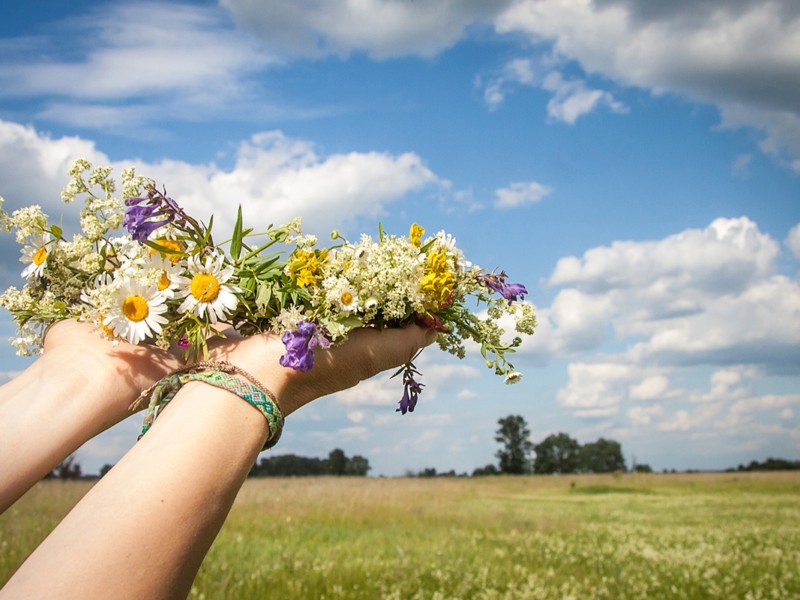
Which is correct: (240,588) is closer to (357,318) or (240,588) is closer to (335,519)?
(357,318)

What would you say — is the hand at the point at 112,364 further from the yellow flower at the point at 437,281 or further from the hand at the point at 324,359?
the yellow flower at the point at 437,281

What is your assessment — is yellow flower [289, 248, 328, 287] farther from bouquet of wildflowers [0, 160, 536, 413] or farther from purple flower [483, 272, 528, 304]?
purple flower [483, 272, 528, 304]

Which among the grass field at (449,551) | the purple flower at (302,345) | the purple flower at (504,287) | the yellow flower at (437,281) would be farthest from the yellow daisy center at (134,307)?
the grass field at (449,551)

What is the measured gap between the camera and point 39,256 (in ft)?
10.6

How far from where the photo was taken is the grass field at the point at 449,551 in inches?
283

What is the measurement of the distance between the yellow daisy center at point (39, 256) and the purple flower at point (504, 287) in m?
2.14

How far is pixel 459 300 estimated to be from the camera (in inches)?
124

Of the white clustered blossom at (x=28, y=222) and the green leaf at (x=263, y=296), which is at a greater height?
the white clustered blossom at (x=28, y=222)

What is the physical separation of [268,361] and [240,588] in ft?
17.2

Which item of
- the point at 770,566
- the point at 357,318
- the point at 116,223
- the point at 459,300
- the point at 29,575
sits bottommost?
the point at 770,566

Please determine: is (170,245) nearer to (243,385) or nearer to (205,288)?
(205,288)

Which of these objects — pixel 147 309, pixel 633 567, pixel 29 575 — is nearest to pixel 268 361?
pixel 147 309

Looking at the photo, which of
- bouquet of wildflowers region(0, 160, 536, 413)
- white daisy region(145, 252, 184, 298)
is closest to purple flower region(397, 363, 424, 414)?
bouquet of wildflowers region(0, 160, 536, 413)

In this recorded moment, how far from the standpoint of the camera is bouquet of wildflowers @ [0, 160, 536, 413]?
2.58 metres
